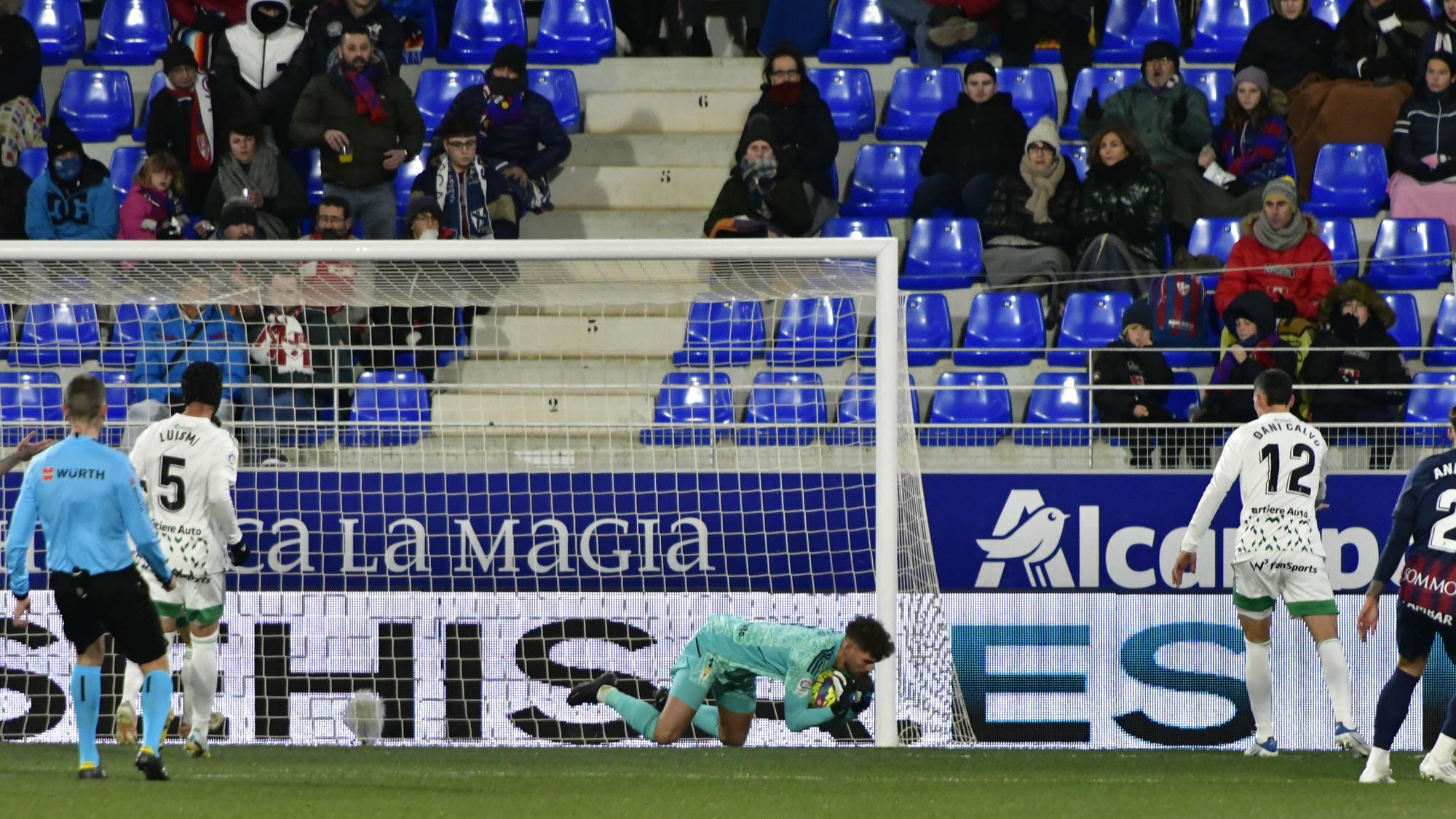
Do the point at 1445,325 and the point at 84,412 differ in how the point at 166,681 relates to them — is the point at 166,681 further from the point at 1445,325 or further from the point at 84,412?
the point at 1445,325

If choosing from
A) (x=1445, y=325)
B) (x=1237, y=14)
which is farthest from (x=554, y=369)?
(x=1237, y=14)

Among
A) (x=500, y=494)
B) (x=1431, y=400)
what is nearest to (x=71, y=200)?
(x=500, y=494)

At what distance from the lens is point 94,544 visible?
274 inches

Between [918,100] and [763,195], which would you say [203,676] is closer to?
[763,195]

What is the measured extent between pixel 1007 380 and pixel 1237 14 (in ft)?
14.5

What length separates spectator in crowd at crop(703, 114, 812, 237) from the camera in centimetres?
1191

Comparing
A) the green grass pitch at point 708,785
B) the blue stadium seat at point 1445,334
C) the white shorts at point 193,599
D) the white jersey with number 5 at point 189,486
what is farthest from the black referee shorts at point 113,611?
the blue stadium seat at point 1445,334

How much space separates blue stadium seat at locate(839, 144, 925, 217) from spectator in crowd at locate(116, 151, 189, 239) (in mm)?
4393

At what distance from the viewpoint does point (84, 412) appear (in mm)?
7047

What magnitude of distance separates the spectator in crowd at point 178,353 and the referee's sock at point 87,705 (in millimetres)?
2647

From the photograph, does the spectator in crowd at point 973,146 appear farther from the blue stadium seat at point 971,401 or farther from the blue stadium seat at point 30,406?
the blue stadium seat at point 30,406

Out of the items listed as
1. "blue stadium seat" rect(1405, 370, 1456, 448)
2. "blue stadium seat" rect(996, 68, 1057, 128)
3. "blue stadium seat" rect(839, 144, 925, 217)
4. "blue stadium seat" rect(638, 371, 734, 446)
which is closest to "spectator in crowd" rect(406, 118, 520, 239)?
"blue stadium seat" rect(638, 371, 734, 446)

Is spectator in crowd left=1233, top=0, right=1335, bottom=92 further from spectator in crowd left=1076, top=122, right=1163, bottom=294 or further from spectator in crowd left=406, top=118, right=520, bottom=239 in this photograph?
spectator in crowd left=406, top=118, right=520, bottom=239

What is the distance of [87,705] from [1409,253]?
8652 millimetres
